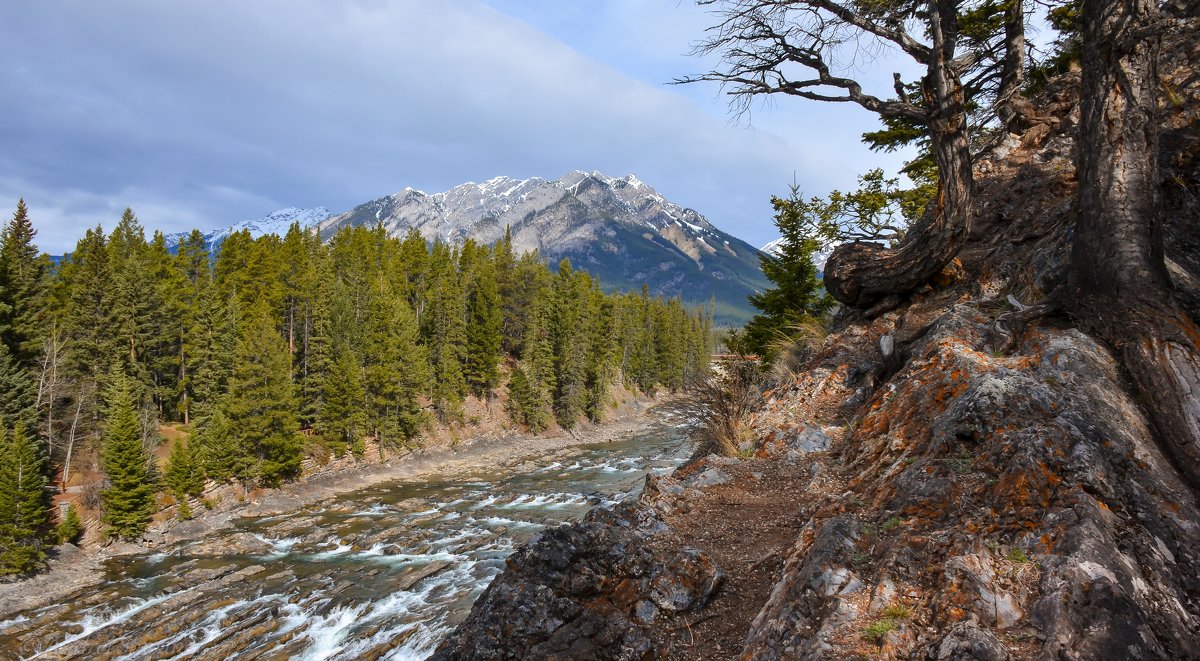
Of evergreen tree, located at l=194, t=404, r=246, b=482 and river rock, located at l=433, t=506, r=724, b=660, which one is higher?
river rock, located at l=433, t=506, r=724, b=660

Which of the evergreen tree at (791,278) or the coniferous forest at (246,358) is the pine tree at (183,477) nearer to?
the coniferous forest at (246,358)

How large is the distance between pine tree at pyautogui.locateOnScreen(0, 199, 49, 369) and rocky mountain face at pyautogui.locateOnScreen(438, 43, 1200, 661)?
43.1 m

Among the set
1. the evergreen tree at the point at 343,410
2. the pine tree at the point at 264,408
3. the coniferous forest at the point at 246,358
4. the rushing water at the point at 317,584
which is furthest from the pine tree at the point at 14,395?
the evergreen tree at the point at 343,410

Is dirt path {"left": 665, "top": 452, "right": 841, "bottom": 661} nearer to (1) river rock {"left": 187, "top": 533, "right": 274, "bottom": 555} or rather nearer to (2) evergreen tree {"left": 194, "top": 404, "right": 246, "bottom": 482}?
(1) river rock {"left": 187, "top": 533, "right": 274, "bottom": 555}

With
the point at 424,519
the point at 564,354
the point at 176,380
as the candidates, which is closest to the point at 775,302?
the point at 424,519

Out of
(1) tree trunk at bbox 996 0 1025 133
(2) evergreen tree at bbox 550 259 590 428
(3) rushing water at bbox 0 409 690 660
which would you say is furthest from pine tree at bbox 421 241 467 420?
(1) tree trunk at bbox 996 0 1025 133

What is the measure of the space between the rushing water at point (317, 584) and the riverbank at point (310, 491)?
1.22 metres

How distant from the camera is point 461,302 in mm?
58688

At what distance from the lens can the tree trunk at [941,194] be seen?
8336 millimetres

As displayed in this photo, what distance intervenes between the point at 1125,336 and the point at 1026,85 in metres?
13.2

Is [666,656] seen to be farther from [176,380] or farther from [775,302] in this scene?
[176,380]

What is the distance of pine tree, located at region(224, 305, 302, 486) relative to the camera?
36.3 m

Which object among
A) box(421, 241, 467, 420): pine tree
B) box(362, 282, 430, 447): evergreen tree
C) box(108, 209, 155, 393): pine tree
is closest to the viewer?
box(108, 209, 155, 393): pine tree

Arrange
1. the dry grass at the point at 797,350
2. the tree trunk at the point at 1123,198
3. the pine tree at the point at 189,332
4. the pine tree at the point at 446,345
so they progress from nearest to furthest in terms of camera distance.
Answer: the tree trunk at the point at 1123,198 → the dry grass at the point at 797,350 → the pine tree at the point at 189,332 → the pine tree at the point at 446,345
